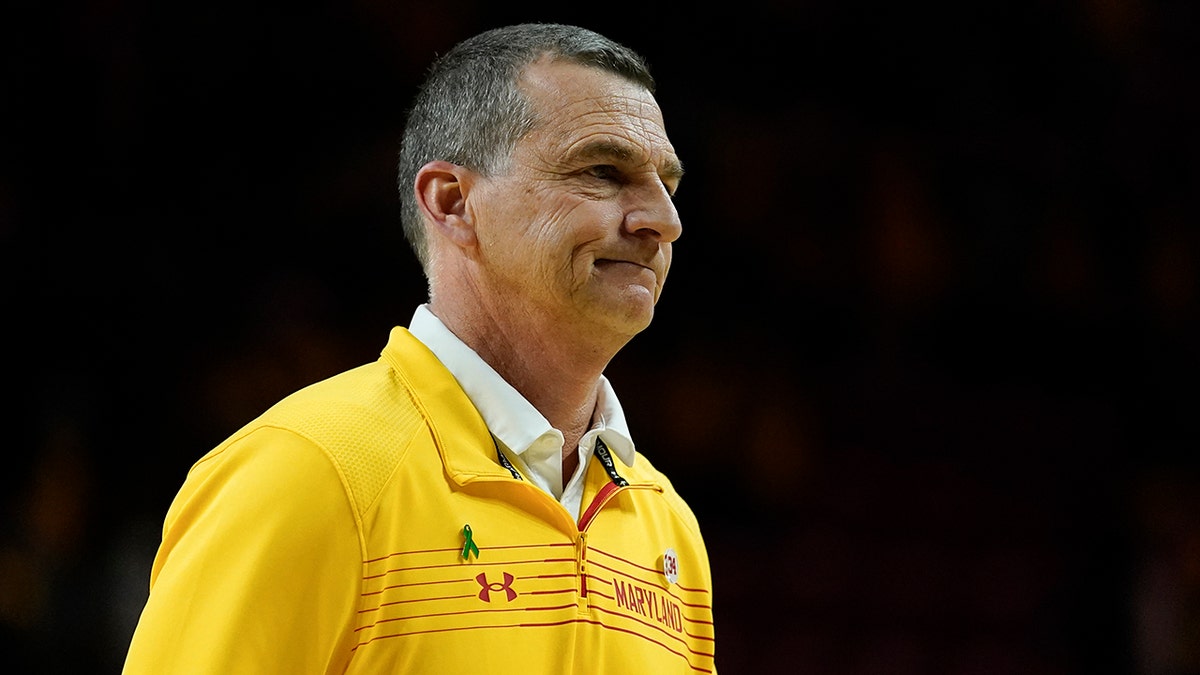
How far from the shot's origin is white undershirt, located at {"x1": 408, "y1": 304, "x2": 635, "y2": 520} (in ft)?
6.77

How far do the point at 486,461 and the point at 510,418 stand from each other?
0.12 metres

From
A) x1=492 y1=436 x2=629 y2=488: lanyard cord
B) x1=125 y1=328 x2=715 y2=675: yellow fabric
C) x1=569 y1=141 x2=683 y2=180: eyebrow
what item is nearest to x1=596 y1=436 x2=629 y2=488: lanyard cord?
x1=492 y1=436 x2=629 y2=488: lanyard cord

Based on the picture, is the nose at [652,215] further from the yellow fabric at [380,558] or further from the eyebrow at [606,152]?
the yellow fabric at [380,558]

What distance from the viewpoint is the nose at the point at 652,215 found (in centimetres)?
211

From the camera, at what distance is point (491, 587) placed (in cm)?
186

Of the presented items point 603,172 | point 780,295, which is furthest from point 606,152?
point 780,295

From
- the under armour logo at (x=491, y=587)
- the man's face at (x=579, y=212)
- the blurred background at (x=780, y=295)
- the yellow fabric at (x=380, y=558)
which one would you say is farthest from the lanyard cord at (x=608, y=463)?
the blurred background at (x=780, y=295)

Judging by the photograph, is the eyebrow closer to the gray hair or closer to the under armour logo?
the gray hair

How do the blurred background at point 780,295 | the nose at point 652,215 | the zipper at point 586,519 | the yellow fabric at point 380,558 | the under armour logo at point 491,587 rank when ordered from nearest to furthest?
the yellow fabric at point 380,558 < the under armour logo at point 491,587 < the zipper at point 586,519 < the nose at point 652,215 < the blurred background at point 780,295

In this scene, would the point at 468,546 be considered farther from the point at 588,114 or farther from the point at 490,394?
the point at 588,114

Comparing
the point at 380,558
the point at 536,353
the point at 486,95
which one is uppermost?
the point at 486,95

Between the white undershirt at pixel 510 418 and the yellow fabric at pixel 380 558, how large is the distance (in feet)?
0.12

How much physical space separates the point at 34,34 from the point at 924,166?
4535mm

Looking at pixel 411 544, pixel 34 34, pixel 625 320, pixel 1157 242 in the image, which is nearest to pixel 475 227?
pixel 625 320
